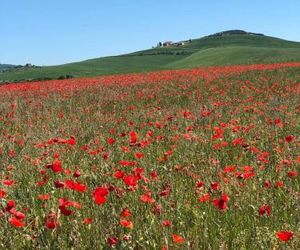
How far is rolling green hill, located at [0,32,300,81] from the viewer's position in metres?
57.6

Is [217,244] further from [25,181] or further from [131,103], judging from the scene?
[131,103]

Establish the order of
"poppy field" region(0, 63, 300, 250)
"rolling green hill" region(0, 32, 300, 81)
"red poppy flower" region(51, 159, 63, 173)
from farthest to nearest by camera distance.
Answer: "rolling green hill" region(0, 32, 300, 81) → "red poppy flower" region(51, 159, 63, 173) → "poppy field" region(0, 63, 300, 250)

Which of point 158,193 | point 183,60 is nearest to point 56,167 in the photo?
point 158,193

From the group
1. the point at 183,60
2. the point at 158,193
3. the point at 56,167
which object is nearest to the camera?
the point at 56,167

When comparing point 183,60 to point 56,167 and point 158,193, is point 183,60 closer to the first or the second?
point 158,193

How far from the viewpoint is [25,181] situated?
19.0 ft

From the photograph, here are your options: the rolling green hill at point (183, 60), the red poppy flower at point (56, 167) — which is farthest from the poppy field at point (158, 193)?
the rolling green hill at point (183, 60)

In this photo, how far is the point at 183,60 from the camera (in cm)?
7319

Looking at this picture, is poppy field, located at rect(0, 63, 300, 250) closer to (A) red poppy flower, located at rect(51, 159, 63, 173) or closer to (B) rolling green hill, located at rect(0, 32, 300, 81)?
(A) red poppy flower, located at rect(51, 159, 63, 173)

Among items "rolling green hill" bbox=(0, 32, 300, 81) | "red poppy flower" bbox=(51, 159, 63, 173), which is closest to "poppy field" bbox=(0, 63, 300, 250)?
"red poppy flower" bbox=(51, 159, 63, 173)

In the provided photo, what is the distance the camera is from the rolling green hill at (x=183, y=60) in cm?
5759

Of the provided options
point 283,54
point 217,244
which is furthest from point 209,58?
point 217,244

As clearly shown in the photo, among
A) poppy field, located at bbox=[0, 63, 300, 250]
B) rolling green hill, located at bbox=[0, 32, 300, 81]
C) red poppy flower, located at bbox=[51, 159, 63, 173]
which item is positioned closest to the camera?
poppy field, located at bbox=[0, 63, 300, 250]

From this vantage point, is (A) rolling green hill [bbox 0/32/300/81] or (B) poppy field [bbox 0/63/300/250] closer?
(B) poppy field [bbox 0/63/300/250]
